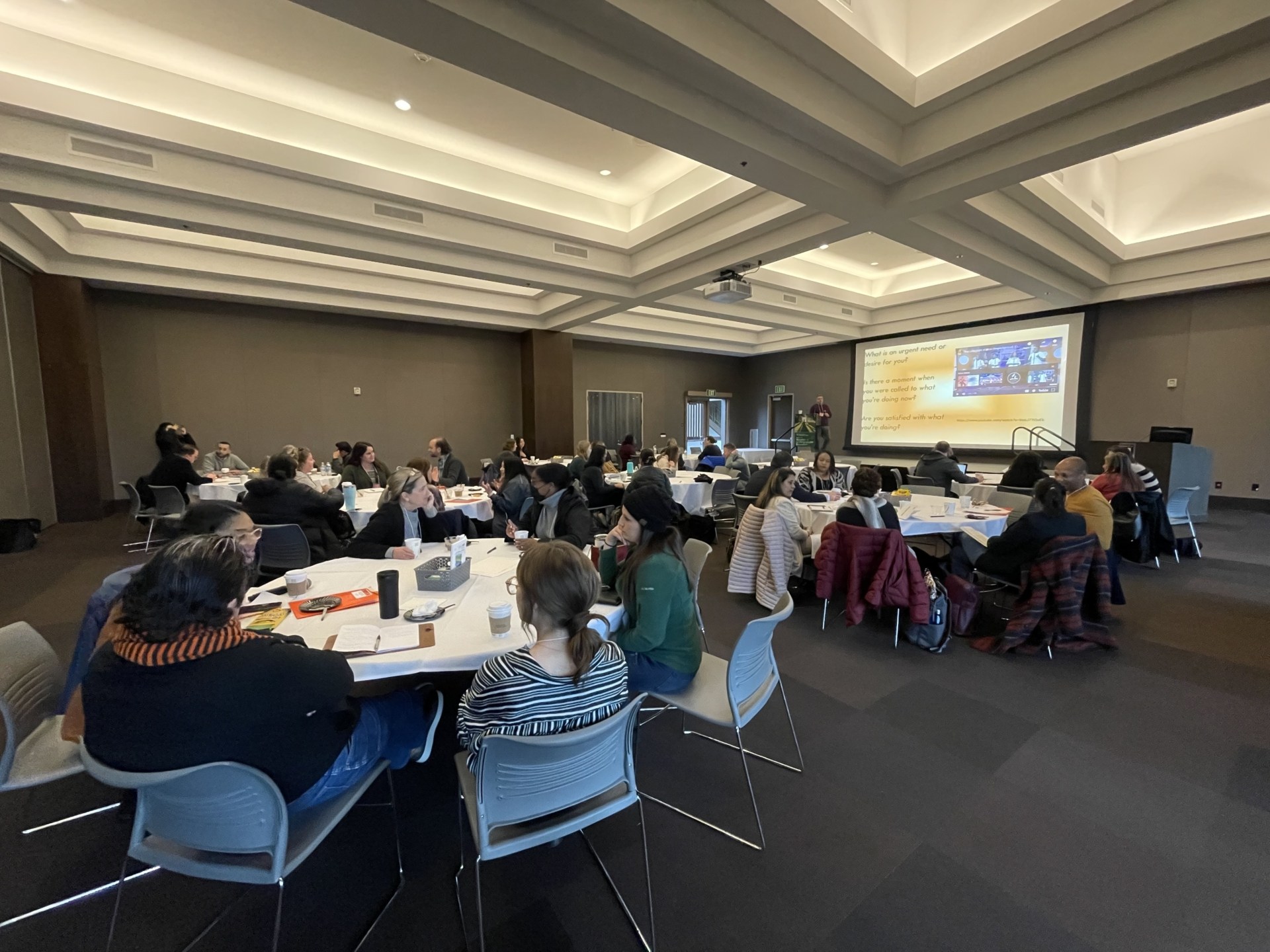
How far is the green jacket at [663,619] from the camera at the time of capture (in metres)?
1.95

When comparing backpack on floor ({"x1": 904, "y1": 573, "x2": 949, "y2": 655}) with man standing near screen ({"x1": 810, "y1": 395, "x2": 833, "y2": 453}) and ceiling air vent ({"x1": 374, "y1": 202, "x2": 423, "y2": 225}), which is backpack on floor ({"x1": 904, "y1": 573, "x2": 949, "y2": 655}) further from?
man standing near screen ({"x1": 810, "y1": 395, "x2": 833, "y2": 453})

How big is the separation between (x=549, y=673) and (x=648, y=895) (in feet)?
2.85

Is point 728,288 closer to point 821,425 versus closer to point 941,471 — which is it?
point 941,471

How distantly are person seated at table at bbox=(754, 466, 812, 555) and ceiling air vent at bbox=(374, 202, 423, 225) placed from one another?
15.2 feet

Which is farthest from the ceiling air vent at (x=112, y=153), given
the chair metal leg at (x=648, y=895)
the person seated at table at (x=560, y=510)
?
the chair metal leg at (x=648, y=895)

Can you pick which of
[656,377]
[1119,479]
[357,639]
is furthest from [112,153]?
[656,377]

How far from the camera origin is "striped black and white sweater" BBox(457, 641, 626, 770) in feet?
4.45

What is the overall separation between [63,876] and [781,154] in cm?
530

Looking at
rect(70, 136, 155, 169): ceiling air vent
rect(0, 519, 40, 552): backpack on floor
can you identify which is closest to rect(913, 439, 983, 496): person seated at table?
rect(70, 136, 155, 169): ceiling air vent

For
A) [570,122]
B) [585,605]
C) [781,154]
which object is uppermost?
[570,122]

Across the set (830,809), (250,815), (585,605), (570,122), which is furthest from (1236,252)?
(250,815)

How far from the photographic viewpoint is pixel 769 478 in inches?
159

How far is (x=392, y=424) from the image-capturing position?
10.2 meters

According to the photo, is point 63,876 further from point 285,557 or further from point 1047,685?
point 1047,685
